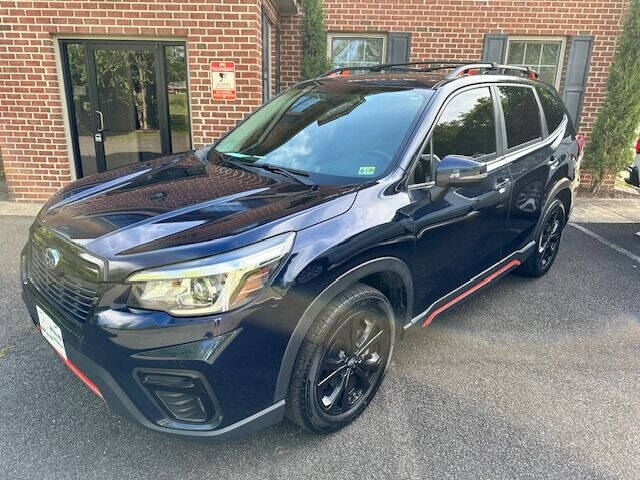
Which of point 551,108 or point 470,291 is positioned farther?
point 551,108

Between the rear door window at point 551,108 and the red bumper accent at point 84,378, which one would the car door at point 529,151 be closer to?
the rear door window at point 551,108

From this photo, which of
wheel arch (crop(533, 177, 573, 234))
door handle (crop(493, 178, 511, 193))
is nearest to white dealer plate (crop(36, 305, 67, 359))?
door handle (crop(493, 178, 511, 193))

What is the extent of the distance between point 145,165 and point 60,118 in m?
4.05

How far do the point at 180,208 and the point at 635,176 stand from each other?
5.46 m

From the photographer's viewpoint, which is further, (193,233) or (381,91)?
(381,91)

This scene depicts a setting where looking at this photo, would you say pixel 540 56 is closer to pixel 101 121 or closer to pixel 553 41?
pixel 553 41

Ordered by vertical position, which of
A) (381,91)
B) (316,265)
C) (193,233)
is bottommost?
(316,265)

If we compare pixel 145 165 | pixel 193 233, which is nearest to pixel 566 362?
pixel 193 233

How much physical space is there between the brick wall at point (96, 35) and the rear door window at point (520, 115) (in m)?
3.48

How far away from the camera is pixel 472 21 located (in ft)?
24.9

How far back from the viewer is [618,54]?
7.45 metres

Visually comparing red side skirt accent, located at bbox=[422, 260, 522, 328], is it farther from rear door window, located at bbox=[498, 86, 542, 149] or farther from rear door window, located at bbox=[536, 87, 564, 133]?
rear door window, located at bbox=[536, 87, 564, 133]

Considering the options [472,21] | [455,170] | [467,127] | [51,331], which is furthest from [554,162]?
[472,21]

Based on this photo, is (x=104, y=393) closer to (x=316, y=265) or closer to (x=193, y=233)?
(x=193, y=233)
